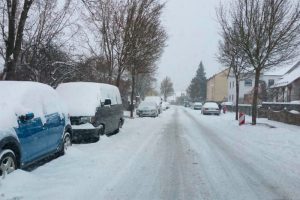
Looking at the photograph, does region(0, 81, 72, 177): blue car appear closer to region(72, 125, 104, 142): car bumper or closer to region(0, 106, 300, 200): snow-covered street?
region(0, 106, 300, 200): snow-covered street

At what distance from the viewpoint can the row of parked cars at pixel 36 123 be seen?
7.41 meters

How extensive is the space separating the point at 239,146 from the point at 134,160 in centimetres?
557

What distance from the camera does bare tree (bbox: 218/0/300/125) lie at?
76.9 ft

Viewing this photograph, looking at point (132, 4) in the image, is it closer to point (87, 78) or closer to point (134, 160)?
point (87, 78)

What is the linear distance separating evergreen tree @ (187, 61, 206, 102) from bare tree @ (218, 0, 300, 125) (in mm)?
95367

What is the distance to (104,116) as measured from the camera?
602 inches

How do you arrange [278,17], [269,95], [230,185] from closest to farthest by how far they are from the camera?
[230,185] < [278,17] < [269,95]

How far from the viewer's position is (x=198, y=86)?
12106 centimetres

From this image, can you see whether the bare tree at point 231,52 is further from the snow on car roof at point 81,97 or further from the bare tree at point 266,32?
the snow on car roof at point 81,97

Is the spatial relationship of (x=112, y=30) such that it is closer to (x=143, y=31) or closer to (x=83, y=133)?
(x=143, y=31)

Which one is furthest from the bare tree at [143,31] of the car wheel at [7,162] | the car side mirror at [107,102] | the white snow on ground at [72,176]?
the car wheel at [7,162]

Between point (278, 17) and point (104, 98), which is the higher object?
point (278, 17)

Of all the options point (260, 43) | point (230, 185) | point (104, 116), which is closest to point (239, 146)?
point (104, 116)

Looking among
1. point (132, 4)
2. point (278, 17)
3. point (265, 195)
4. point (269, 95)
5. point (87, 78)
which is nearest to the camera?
point (265, 195)
